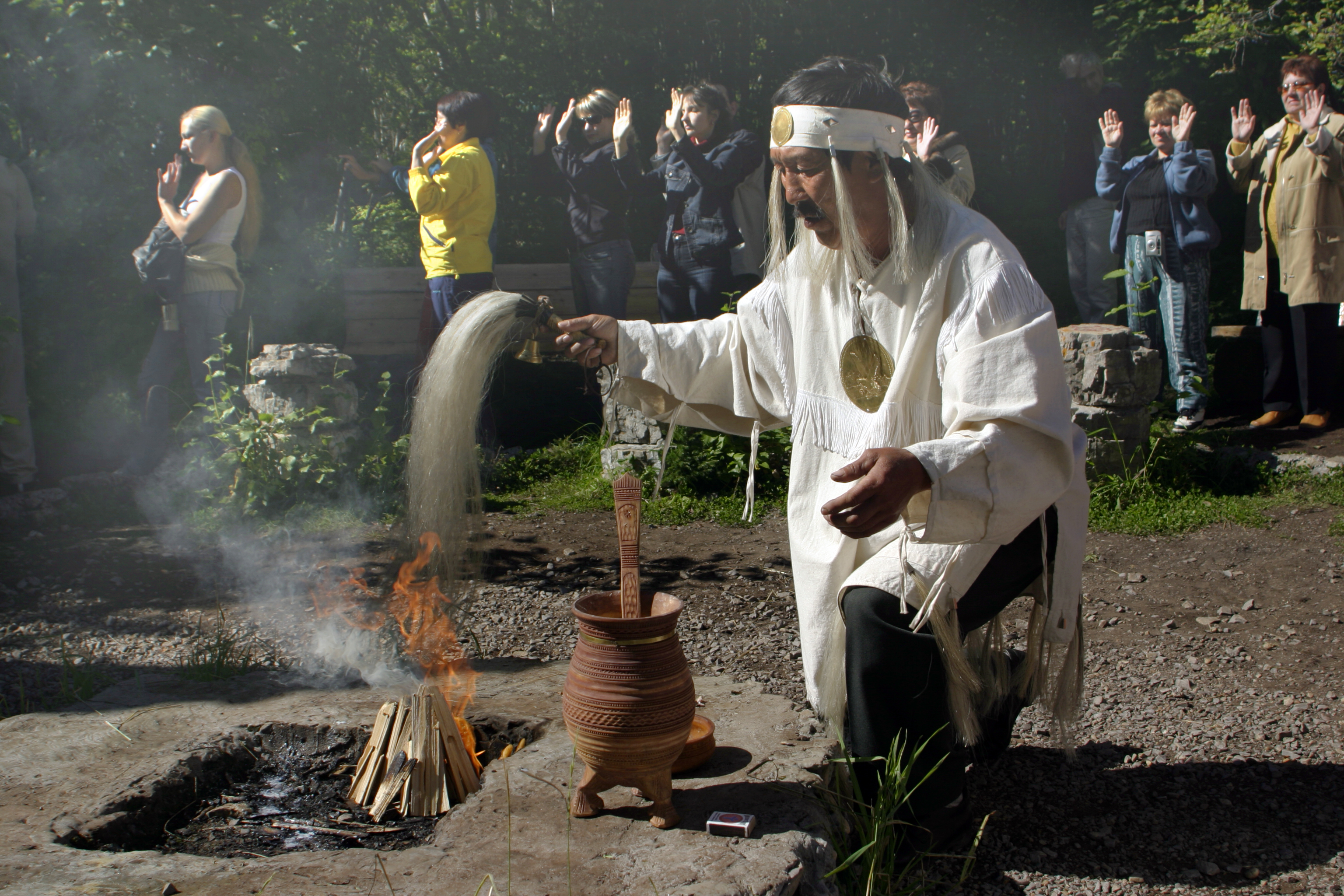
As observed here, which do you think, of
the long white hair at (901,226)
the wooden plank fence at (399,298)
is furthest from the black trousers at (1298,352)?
the long white hair at (901,226)

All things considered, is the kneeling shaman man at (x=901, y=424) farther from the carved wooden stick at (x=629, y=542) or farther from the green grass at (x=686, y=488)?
the green grass at (x=686, y=488)

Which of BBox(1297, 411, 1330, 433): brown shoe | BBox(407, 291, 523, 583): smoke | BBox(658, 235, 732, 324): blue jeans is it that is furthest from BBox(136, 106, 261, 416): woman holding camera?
BBox(1297, 411, 1330, 433): brown shoe

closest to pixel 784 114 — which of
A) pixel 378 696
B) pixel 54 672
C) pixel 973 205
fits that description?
pixel 378 696

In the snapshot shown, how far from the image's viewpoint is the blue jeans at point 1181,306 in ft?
23.0

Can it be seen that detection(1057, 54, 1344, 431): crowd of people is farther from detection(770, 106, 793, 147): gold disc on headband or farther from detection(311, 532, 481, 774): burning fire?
detection(311, 532, 481, 774): burning fire

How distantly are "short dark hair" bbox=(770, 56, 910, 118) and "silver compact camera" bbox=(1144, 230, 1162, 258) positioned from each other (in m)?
5.06

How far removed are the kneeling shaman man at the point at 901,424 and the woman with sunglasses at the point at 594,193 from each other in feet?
14.2

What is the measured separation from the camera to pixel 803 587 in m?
2.85

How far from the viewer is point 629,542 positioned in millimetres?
2387

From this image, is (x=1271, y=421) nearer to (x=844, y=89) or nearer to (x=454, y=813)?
(x=844, y=89)

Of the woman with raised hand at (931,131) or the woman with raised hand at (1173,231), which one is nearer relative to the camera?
the woman with raised hand at (931,131)

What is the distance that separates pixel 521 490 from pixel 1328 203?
5509mm

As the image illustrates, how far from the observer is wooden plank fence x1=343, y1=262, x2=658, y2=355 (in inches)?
372

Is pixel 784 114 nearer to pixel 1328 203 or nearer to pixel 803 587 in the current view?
pixel 803 587
